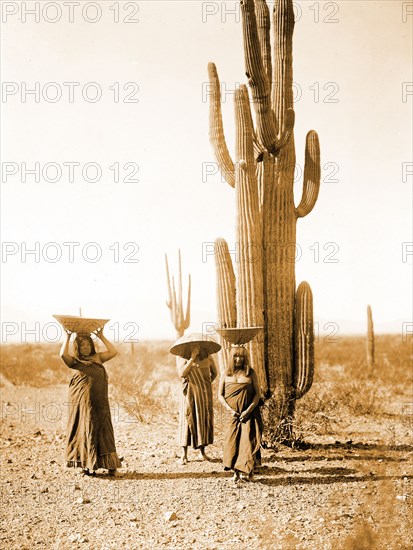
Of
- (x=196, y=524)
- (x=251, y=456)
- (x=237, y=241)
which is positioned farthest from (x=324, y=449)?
(x=196, y=524)

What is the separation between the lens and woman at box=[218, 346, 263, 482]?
7.67 m

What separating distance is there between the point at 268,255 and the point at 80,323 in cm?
352

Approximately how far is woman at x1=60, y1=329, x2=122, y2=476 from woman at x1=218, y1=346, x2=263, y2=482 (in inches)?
62.7

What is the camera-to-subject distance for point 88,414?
8.08 metres

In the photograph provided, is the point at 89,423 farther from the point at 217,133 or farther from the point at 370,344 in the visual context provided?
the point at 370,344

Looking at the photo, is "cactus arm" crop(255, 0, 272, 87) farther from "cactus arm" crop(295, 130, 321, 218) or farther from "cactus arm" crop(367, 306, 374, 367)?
"cactus arm" crop(367, 306, 374, 367)

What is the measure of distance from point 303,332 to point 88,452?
397 cm

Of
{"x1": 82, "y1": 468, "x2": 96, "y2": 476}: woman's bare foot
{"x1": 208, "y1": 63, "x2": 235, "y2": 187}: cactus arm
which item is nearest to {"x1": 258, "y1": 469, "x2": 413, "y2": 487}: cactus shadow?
{"x1": 82, "y1": 468, "x2": 96, "y2": 476}: woman's bare foot

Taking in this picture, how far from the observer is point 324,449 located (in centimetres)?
1005

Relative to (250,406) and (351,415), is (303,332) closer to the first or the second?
(250,406)

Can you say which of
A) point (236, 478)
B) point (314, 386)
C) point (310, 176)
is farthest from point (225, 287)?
point (314, 386)

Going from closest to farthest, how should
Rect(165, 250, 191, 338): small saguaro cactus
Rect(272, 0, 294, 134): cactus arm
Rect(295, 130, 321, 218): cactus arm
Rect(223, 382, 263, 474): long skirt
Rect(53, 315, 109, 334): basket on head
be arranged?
Rect(223, 382, 263, 474): long skirt → Rect(53, 315, 109, 334): basket on head → Rect(295, 130, 321, 218): cactus arm → Rect(272, 0, 294, 134): cactus arm → Rect(165, 250, 191, 338): small saguaro cactus

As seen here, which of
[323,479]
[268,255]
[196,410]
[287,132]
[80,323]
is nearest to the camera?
[323,479]

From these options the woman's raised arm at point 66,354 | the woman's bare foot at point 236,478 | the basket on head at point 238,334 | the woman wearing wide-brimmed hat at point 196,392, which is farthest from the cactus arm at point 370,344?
the woman's raised arm at point 66,354
